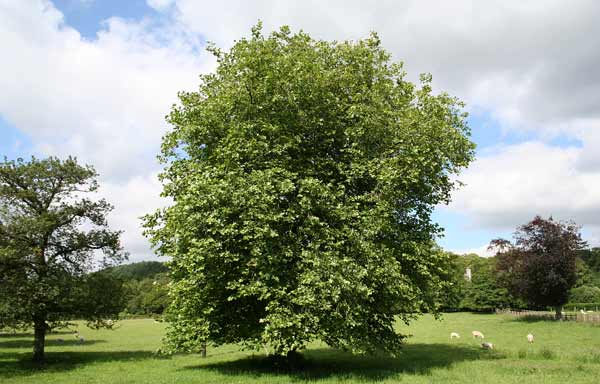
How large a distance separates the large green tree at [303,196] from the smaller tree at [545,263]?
3887 centimetres

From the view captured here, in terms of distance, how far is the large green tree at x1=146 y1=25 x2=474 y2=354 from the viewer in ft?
72.5

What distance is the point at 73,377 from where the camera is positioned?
2777 centimetres

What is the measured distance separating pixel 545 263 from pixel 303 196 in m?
48.5

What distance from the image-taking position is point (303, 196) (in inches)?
883

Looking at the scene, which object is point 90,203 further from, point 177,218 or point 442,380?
point 442,380

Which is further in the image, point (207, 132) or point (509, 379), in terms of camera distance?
point (207, 132)

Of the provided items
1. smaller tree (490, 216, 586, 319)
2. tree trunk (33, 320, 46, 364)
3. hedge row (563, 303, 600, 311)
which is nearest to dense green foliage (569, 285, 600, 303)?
hedge row (563, 303, 600, 311)

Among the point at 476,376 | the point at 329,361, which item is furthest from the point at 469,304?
the point at 476,376

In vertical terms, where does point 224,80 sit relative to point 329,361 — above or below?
above

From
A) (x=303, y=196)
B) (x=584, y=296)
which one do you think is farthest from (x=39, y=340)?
(x=584, y=296)

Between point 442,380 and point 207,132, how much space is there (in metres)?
16.4

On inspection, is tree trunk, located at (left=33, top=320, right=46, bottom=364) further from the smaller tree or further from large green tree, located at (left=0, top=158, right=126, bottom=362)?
the smaller tree

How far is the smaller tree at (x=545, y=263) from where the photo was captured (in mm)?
59812


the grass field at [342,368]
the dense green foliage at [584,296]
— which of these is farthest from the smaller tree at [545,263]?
the dense green foliage at [584,296]
